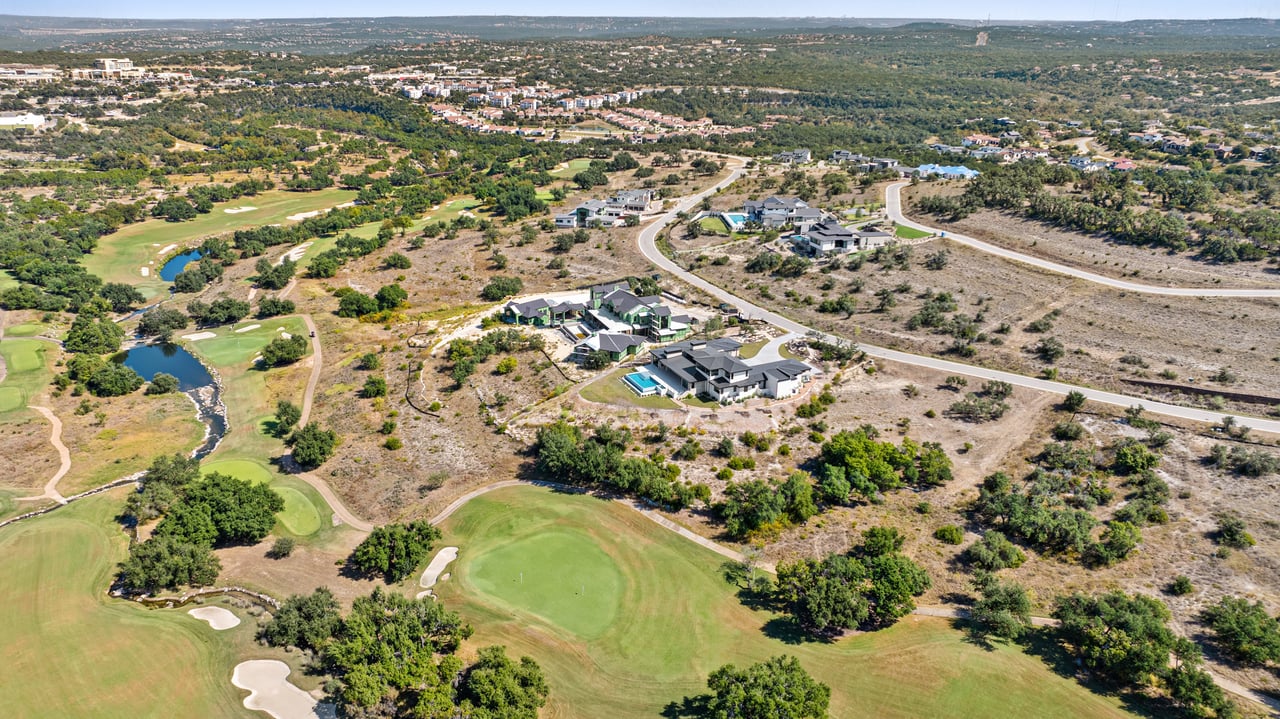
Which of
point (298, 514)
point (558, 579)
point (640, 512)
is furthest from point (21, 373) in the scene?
point (640, 512)

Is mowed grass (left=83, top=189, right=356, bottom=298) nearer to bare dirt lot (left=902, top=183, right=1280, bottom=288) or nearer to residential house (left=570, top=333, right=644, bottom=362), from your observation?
residential house (left=570, top=333, right=644, bottom=362)

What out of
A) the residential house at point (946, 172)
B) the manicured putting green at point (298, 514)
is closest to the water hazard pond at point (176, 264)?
the manicured putting green at point (298, 514)

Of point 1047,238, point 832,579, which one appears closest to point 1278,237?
point 1047,238

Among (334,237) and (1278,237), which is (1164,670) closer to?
(1278,237)

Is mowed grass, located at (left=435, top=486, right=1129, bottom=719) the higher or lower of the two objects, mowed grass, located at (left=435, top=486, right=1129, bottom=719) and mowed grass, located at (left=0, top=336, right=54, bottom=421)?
the lower

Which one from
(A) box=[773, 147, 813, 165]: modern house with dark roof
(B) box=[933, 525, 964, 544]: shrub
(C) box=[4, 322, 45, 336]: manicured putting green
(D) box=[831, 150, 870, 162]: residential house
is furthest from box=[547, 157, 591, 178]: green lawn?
(B) box=[933, 525, 964, 544]: shrub

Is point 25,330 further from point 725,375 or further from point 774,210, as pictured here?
point 774,210

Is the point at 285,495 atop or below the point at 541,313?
below
